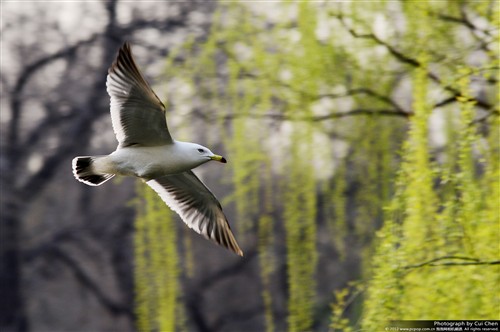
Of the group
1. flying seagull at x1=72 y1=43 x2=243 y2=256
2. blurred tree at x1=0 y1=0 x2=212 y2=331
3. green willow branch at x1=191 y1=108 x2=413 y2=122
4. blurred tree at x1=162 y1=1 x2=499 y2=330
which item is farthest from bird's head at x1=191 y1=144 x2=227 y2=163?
blurred tree at x1=0 y1=0 x2=212 y2=331

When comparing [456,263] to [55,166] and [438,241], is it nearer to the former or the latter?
[438,241]

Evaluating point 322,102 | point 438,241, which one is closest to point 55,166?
point 322,102

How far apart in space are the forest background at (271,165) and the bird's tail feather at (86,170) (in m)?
0.77

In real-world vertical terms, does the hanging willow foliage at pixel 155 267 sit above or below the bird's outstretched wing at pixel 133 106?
below

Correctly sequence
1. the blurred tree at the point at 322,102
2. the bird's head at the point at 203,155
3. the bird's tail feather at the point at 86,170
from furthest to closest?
the blurred tree at the point at 322,102
the bird's tail feather at the point at 86,170
the bird's head at the point at 203,155

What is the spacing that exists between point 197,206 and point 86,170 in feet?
2.62

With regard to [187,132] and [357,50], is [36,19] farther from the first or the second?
[357,50]

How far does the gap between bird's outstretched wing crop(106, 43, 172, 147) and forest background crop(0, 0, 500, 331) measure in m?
0.92

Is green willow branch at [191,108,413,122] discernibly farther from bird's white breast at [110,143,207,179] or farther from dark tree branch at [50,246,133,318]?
dark tree branch at [50,246,133,318]

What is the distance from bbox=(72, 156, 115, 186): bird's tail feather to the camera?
3611 millimetres

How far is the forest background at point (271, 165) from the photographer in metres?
3.20

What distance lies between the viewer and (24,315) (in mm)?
6238

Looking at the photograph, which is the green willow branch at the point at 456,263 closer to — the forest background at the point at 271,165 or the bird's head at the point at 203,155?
the forest background at the point at 271,165

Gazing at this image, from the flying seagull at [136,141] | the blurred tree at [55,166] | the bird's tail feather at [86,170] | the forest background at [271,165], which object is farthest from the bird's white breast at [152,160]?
the blurred tree at [55,166]
